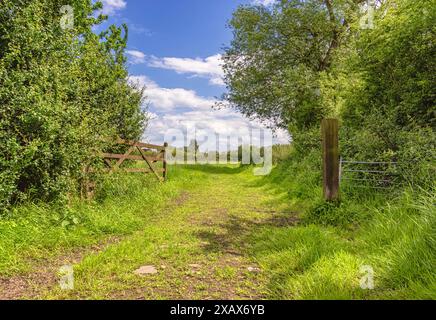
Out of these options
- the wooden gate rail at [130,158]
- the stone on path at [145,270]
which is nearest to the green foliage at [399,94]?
the stone on path at [145,270]

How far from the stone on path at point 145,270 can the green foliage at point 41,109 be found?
9.33 ft

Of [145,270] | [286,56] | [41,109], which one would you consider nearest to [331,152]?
[145,270]

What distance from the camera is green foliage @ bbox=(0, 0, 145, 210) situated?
5.38 meters

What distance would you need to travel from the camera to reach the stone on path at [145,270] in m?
4.04

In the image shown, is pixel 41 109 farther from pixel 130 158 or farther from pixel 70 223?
pixel 130 158

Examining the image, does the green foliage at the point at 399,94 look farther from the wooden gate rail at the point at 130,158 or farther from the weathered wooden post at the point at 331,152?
the wooden gate rail at the point at 130,158

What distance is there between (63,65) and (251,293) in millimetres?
6287

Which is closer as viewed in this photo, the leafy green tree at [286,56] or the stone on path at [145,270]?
the stone on path at [145,270]

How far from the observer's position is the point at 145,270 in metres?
4.11

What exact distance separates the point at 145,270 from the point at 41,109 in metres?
3.73

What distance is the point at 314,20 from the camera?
17188 millimetres

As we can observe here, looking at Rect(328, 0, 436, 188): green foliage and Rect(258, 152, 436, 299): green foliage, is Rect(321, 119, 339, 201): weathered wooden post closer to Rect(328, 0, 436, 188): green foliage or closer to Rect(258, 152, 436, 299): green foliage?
Rect(258, 152, 436, 299): green foliage
